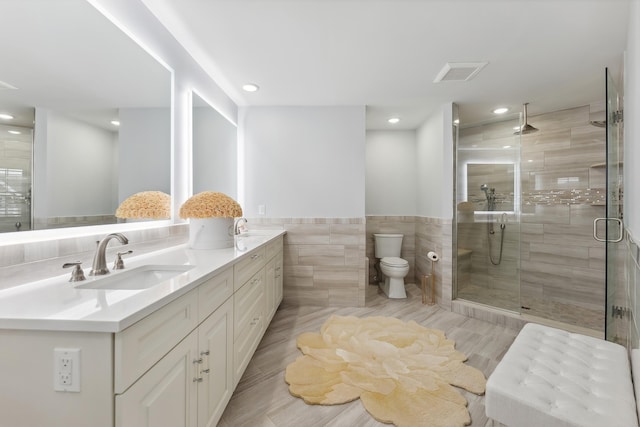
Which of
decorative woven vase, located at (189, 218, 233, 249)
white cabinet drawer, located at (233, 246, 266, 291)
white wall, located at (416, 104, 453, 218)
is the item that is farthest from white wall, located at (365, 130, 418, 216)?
decorative woven vase, located at (189, 218, 233, 249)

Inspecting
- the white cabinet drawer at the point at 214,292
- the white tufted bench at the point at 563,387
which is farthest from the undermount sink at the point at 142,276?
the white tufted bench at the point at 563,387

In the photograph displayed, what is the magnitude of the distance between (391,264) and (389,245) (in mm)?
478

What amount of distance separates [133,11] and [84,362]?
182cm

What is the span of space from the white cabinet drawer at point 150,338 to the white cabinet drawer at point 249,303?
50cm

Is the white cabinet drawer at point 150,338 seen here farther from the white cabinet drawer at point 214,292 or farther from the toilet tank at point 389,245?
the toilet tank at point 389,245

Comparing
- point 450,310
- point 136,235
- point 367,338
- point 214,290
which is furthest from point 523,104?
point 136,235

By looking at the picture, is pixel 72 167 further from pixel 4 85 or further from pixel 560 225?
pixel 560 225

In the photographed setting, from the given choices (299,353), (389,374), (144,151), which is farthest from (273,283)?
(144,151)

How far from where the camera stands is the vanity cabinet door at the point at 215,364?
3.77 feet

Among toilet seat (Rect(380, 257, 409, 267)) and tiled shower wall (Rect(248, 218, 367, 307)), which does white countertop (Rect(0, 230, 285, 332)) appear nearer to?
tiled shower wall (Rect(248, 218, 367, 307))

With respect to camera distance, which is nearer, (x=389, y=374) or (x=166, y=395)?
(x=166, y=395)

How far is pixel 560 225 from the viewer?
3121mm

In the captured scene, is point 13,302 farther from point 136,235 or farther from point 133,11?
point 133,11

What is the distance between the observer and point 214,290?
1264 millimetres
